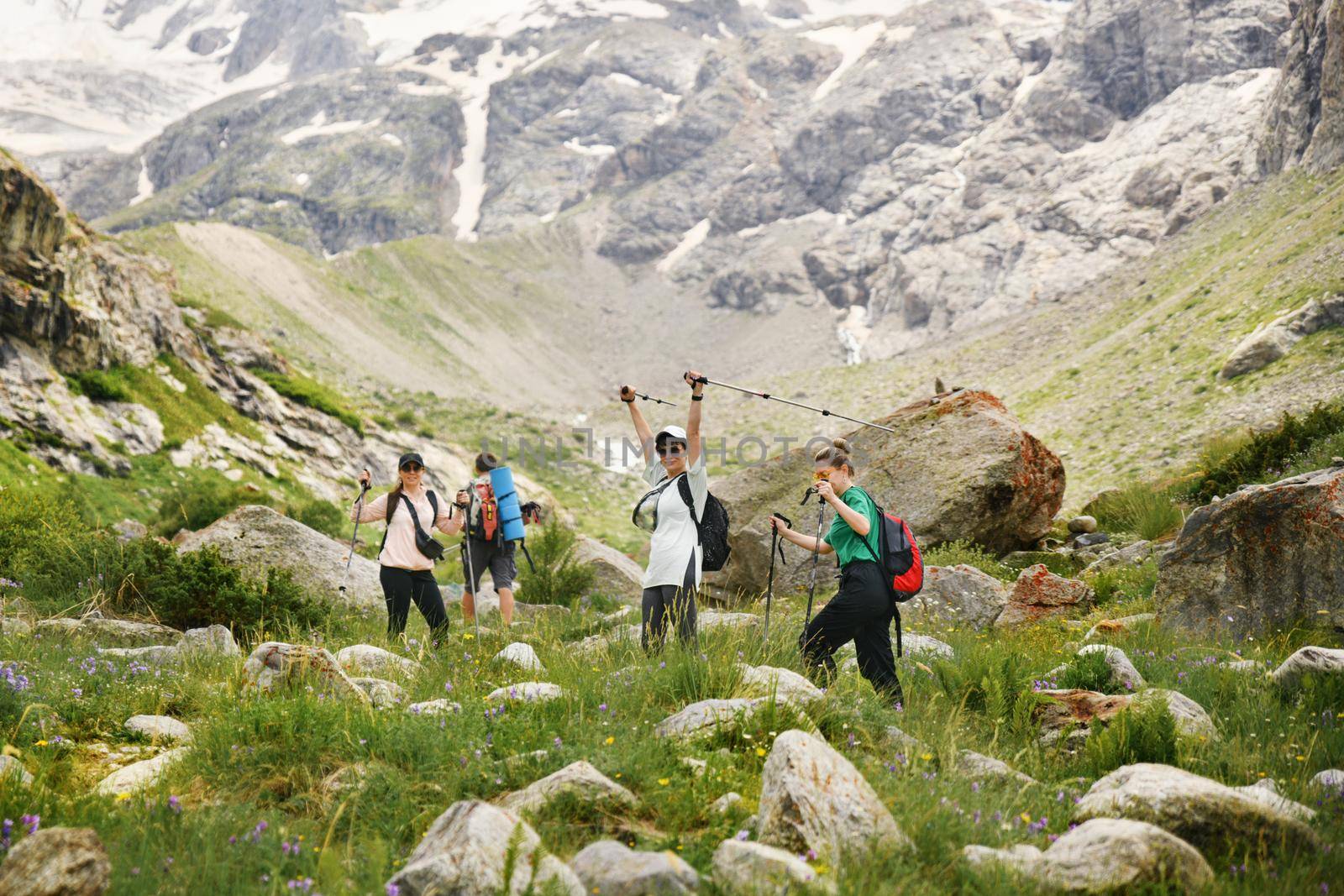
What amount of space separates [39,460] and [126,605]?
11.7 m

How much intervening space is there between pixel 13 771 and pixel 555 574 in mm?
11196

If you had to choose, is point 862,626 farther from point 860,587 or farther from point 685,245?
point 685,245

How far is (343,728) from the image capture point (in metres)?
4.67

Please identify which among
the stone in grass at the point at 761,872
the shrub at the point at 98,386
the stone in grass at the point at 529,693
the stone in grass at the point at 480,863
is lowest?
the stone in grass at the point at 529,693

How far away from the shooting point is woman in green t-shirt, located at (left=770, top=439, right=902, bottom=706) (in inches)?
244

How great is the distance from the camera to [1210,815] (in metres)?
3.74

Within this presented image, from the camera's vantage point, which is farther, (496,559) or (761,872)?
(496,559)

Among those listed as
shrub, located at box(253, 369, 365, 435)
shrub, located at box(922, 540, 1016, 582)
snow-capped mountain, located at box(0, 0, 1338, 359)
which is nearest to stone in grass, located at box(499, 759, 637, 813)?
shrub, located at box(922, 540, 1016, 582)

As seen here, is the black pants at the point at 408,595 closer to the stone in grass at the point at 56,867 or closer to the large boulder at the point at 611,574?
the stone in grass at the point at 56,867

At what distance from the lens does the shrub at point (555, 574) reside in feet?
48.6

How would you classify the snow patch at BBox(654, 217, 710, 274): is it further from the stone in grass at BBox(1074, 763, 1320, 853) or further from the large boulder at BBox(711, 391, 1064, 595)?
the stone in grass at BBox(1074, 763, 1320, 853)

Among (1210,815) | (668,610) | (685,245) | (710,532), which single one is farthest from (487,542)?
(685,245)

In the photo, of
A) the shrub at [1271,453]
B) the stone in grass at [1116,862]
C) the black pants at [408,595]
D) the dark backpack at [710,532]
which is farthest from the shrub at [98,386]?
the stone in grass at [1116,862]

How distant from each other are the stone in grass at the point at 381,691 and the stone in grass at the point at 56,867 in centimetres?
199
